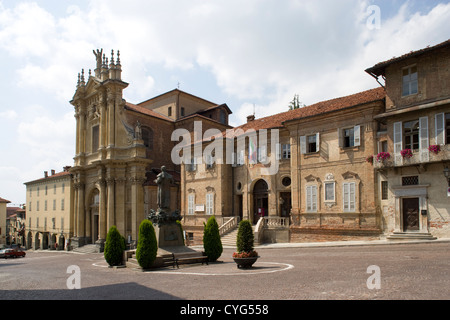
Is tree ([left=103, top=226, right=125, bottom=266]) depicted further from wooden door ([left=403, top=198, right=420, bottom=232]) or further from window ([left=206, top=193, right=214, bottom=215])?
wooden door ([left=403, top=198, right=420, bottom=232])

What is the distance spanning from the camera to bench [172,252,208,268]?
58.4 ft

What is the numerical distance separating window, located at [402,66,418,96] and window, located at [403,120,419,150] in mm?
1868

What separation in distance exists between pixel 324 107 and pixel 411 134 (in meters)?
7.62

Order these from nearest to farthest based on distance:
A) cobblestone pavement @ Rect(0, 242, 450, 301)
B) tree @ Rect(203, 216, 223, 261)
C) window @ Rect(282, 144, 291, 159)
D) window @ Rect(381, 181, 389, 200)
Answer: cobblestone pavement @ Rect(0, 242, 450, 301) → tree @ Rect(203, 216, 223, 261) → window @ Rect(381, 181, 389, 200) → window @ Rect(282, 144, 291, 159)

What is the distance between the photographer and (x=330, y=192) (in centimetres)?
2736

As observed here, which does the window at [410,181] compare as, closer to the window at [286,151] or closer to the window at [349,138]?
the window at [349,138]

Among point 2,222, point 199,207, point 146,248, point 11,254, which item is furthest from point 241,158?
point 2,222

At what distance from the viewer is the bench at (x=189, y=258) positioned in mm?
17794

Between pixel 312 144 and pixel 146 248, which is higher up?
pixel 312 144

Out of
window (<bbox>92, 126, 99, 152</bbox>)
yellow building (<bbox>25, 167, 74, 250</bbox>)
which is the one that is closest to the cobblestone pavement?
window (<bbox>92, 126, 99, 152</bbox>)

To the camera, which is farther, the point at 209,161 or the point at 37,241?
the point at 37,241

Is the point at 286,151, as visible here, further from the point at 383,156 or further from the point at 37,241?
the point at 37,241

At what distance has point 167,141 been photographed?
48750 millimetres
